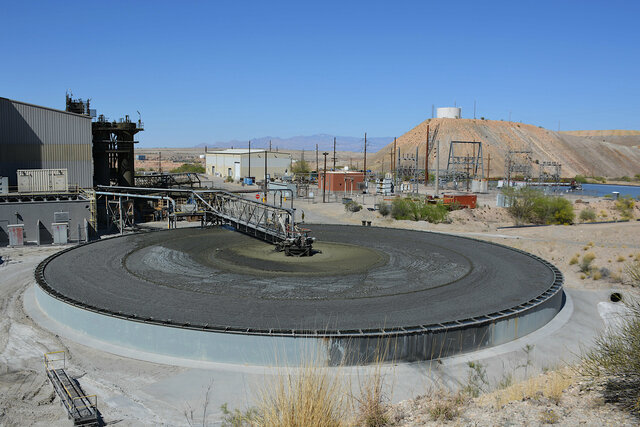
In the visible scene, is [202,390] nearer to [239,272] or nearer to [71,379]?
[71,379]

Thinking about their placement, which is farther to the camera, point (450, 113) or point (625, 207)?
point (450, 113)

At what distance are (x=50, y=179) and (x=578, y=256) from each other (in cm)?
3804

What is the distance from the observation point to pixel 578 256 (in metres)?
31.0

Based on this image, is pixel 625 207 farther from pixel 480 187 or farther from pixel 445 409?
pixel 445 409

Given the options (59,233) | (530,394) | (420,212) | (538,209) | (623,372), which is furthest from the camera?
(538,209)

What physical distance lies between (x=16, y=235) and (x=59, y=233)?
2554mm

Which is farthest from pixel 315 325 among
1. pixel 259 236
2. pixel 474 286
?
pixel 259 236

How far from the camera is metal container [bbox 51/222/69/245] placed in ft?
112

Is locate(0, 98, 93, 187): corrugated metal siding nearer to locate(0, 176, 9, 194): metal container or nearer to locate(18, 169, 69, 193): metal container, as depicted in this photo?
locate(18, 169, 69, 193): metal container

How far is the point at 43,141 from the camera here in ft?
131

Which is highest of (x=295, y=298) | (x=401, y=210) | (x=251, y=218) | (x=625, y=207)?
(x=251, y=218)

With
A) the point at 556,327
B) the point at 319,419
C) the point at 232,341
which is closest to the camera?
the point at 319,419

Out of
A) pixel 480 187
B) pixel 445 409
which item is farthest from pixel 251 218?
pixel 480 187

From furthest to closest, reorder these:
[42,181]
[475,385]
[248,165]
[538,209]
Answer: [248,165], [538,209], [42,181], [475,385]
